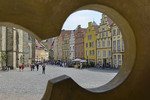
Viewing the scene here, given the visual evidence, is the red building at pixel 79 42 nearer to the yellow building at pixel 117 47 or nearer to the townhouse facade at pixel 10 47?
the yellow building at pixel 117 47

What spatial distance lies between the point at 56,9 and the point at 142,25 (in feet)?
5.90

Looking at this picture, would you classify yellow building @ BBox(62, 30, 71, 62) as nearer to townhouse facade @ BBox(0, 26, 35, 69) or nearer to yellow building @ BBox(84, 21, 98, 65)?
yellow building @ BBox(84, 21, 98, 65)

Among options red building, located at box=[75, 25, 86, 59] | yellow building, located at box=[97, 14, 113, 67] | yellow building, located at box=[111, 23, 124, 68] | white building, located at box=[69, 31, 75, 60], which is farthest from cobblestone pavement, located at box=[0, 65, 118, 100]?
white building, located at box=[69, 31, 75, 60]

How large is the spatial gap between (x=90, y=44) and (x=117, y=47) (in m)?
10.4

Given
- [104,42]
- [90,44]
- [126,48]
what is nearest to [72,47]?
[90,44]

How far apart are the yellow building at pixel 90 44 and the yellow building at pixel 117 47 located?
721 centimetres

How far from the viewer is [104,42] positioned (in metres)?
36.2

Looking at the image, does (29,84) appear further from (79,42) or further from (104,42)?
(79,42)

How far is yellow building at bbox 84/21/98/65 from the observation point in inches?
1570

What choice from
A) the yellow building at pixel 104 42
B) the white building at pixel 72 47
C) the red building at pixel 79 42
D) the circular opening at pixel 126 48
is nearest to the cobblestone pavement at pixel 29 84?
the circular opening at pixel 126 48

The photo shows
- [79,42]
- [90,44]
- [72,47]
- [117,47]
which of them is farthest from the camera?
[72,47]

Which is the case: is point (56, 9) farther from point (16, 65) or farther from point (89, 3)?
point (16, 65)

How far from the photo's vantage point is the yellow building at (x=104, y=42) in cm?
3471

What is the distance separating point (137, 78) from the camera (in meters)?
3.34
